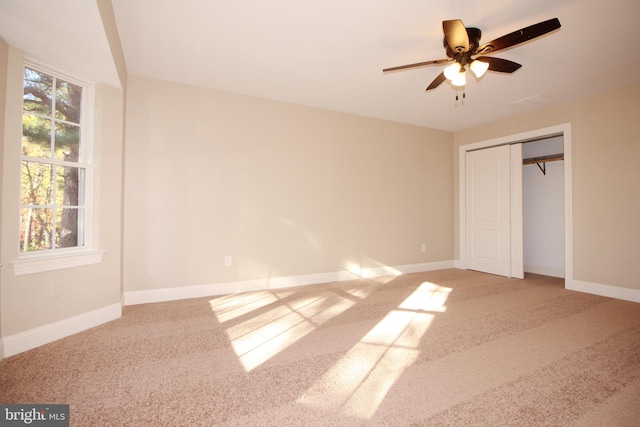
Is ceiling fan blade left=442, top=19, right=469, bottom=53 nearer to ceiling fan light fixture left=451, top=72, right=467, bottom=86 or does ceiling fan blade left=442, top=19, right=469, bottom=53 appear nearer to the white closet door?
ceiling fan light fixture left=451, top=72, right=467, bottom=86

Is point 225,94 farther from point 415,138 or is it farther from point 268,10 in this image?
point 415,138

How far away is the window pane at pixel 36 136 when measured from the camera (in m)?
2.40

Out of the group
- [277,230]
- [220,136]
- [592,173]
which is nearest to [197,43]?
[220,136]

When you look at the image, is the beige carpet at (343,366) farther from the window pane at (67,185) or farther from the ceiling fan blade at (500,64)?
the ceiling fan blade at (500,64)

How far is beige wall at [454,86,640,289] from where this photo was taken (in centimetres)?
373

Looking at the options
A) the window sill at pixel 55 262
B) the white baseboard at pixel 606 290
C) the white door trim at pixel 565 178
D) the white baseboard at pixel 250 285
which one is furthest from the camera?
the white door trim at pixel 565 178

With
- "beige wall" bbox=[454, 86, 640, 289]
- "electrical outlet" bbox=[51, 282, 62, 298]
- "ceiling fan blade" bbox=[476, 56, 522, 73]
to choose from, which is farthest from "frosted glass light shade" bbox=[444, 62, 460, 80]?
"electrical outlet" bbox=[51, 282, 62, 298]

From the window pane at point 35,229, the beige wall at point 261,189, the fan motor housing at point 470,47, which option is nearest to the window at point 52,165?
the window pane at point 35,229

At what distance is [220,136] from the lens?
384cm

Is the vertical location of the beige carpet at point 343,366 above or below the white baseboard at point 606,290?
below

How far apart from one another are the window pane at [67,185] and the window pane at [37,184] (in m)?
0.06

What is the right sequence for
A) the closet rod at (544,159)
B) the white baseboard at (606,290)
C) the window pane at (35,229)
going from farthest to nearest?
the closet rod at (544,159), the white baseboard at (606,290), the window pane at (35,229)

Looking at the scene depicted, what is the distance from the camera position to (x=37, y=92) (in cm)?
247

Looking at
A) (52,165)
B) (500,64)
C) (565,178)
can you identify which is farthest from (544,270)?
(52,165)
